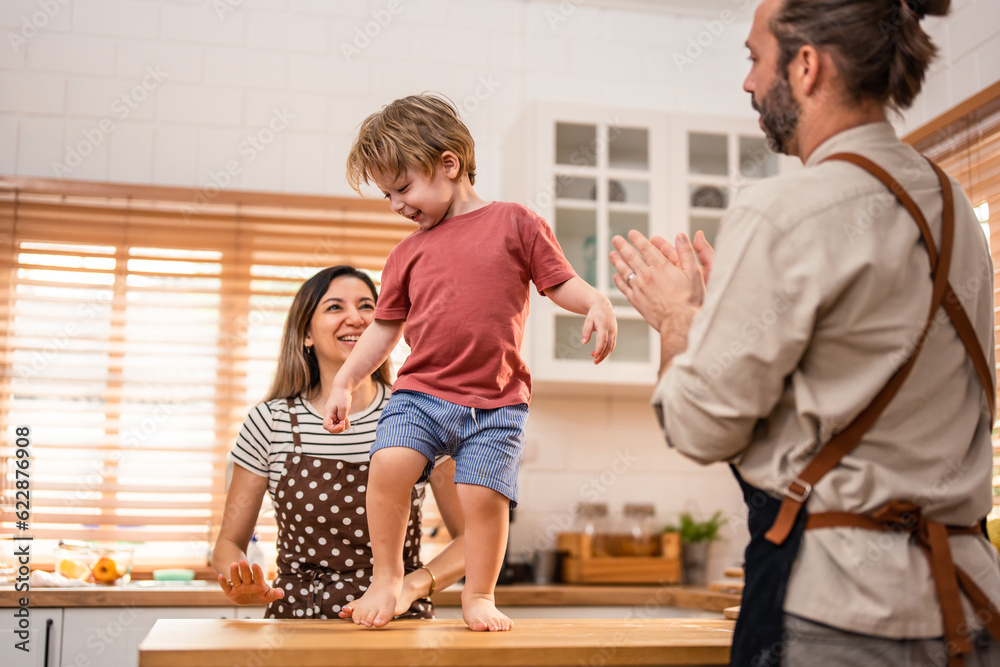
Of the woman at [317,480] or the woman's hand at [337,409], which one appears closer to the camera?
the woman's hand at [337,409]

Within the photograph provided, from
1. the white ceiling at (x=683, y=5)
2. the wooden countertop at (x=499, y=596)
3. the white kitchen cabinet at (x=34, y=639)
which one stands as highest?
the white ceiling at (x=683, y=5)

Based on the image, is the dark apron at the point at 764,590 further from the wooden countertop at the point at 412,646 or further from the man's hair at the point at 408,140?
the man's hair at the point at 408,140

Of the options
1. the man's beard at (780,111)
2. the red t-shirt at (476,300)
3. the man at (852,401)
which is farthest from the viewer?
the red t-shirt at (476,300)

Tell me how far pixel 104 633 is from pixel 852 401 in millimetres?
2415

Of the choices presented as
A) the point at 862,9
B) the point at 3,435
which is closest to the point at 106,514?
the point at 3,435

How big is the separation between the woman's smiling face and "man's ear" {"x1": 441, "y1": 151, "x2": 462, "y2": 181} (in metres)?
0.68

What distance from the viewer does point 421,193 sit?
135 cm

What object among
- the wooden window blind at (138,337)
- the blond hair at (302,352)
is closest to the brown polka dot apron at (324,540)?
the blond hair at (302,352)

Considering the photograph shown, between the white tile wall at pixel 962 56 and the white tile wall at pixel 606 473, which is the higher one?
the white tile wall at pixel 962 56

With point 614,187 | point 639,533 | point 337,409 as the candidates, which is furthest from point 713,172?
point 337,409

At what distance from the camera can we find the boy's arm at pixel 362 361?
141 centimetres

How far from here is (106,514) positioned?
3027 millimetres

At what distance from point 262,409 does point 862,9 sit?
1.40 meters

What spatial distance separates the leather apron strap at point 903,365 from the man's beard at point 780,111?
8 centimetres
